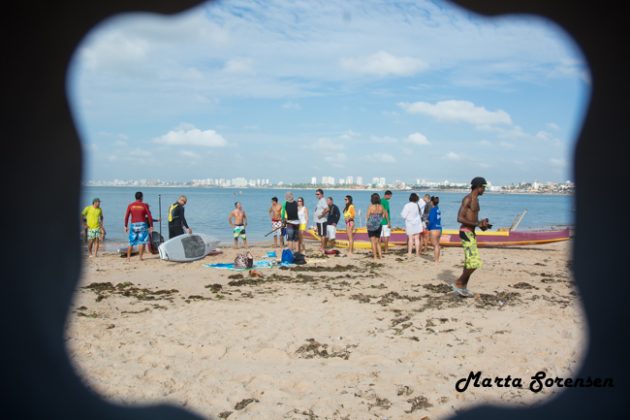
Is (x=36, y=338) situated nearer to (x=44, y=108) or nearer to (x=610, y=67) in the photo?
(x=44, y=108)

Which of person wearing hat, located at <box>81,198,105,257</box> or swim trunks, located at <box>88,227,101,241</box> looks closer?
person wearing hat, located at <box>81,198,105,257</box>

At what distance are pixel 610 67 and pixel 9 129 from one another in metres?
2.53

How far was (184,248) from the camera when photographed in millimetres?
11617

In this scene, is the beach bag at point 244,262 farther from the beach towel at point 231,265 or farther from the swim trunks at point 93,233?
the swim trunks at point 93,233

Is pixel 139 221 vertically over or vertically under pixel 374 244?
over

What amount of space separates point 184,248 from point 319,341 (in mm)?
6945

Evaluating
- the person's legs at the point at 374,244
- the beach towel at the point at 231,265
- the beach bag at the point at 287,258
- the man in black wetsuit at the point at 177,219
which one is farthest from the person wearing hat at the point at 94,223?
the person's legs at the point at 374,244

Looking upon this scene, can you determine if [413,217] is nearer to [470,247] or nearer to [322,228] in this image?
[322,228]

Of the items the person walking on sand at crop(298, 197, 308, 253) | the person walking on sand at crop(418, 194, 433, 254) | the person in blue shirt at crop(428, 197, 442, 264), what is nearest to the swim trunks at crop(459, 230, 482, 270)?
the person in blue shirt at crop(428, 197, 442, 264)

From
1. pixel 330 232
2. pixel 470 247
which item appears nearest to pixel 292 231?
pixel 330 232

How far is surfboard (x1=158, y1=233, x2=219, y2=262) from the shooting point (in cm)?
1146

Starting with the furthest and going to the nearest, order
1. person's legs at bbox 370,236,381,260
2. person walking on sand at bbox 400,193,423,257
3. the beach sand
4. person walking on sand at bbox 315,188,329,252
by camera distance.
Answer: person walking on sand at bbox 315,188,329,252, person walking on sand at bbox 400,193,423,257, person's legs at bbox 370,236,381,260, the beach sand

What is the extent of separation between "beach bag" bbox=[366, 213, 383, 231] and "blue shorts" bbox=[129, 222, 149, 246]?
5487 millimetres

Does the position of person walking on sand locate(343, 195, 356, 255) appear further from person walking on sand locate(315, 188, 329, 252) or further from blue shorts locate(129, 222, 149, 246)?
blue shorts locate(129, 222, 149, 246)
